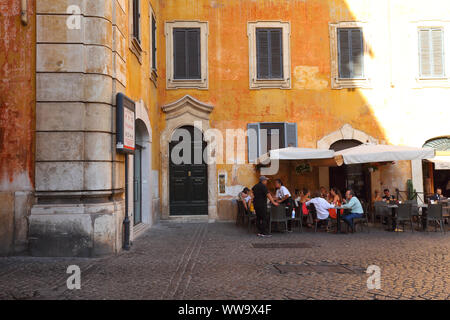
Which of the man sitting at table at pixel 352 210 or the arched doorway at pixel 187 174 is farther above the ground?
the arched doorway at pixel 187 174

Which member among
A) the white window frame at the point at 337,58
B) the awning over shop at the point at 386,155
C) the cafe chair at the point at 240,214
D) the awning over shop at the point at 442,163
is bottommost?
the cafe chair at the point at 240,214

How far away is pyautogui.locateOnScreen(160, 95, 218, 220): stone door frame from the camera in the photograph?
13.3m

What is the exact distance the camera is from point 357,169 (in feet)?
46.5

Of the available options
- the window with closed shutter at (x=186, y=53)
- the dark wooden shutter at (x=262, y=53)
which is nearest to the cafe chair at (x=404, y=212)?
the dark wooden shutter at (x=262, y=53)

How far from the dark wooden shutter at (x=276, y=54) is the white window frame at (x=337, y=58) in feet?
5.75

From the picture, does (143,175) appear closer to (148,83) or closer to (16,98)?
(148,83)

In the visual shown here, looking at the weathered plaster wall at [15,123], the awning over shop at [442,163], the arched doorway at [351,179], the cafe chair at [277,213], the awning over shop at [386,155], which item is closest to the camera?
the weathered plaster wall at [15,123]

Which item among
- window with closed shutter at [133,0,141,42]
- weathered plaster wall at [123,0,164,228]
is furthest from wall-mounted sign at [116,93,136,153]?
window with closed shutter at [133,0,141,42]

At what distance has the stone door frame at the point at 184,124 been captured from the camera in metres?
13.3

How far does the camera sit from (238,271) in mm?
6176

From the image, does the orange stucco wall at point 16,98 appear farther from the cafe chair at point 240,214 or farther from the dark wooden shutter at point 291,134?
the dark wooden shutter at point 291,134

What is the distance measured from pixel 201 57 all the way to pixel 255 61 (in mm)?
1828

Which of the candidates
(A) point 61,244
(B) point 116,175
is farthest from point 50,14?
(A) point 61,244

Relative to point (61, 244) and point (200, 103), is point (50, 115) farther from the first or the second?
point (200, 103)
